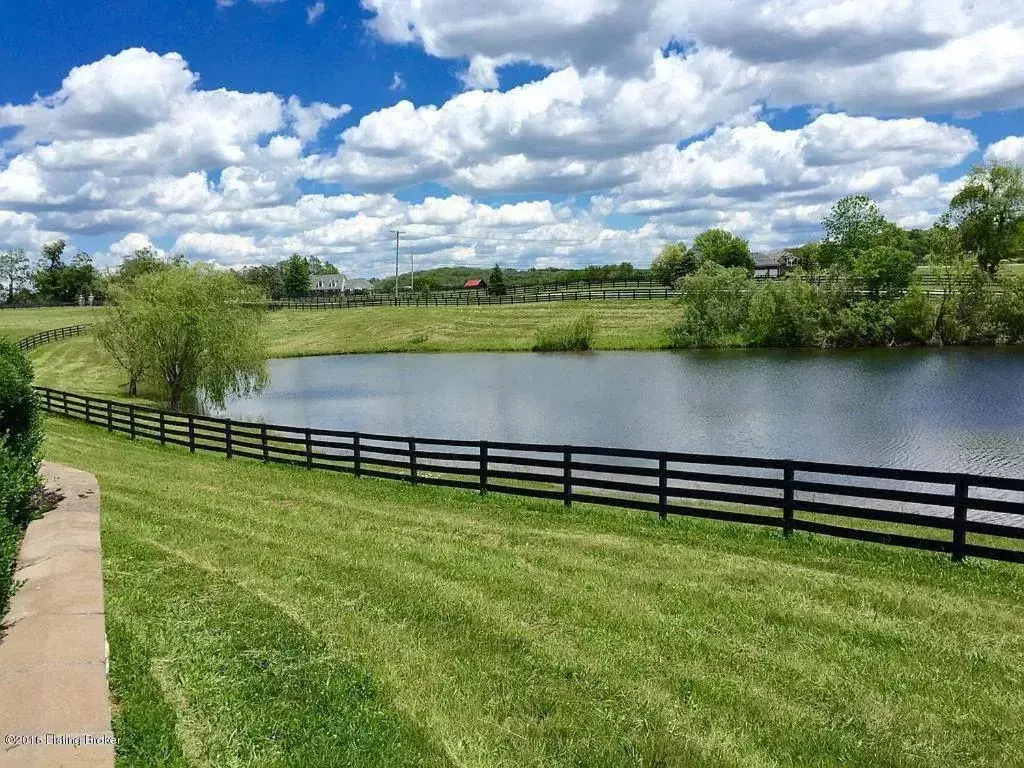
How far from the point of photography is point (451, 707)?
5816 mm

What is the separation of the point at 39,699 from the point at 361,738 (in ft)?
6.51

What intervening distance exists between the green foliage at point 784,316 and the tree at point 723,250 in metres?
69.0

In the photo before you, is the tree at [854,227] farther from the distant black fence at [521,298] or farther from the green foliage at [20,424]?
the green foliage at [20,424]

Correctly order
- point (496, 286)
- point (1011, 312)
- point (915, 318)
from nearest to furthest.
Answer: point (1011, 312)
point (915, 318)
point (496, 286)

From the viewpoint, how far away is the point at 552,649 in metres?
6.84

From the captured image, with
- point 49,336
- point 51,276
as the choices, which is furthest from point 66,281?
point 49,336

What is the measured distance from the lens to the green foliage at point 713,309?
218 ft

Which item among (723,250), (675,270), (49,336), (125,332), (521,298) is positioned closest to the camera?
(125,332)

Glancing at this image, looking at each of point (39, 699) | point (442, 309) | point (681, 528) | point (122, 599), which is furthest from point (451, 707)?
point (442, 309)

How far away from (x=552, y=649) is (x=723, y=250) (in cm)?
14040

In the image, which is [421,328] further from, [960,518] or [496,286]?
[960,518]

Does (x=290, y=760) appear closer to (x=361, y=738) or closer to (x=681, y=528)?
(x=361, y=738)

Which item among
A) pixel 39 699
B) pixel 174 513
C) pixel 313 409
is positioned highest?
pixel 39 699

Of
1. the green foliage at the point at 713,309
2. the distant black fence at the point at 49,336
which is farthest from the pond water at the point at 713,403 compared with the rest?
the distant black fence at the point at 49,336
